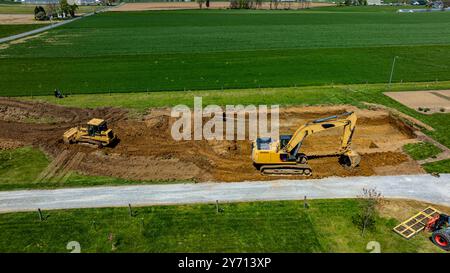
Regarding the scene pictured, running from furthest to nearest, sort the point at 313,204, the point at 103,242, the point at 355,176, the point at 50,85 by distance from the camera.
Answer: the point at 50,85
the point at 355,176
the point at 313,204
the point at 103,242

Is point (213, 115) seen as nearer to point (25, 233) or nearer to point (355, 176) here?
point (355, 176)

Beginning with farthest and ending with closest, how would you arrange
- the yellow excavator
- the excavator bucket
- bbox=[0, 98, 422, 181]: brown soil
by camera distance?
bbox=[0, 98, 422, 181]: brown soil, the excavator bucket, the yellow excavator

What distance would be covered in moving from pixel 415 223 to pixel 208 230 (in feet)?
44.1

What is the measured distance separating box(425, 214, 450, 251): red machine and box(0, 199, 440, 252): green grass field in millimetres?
496

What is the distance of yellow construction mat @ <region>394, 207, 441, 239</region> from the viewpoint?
70.7 feet

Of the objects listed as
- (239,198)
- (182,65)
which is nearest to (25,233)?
(239,198)

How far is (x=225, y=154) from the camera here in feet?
104

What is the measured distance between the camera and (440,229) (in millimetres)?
21266

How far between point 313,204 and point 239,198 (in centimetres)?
536

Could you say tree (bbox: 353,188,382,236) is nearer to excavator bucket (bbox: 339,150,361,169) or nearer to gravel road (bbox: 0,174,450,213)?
gravel road (bbox: 0,174,450,213)

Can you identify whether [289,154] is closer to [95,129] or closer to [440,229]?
[440,229]

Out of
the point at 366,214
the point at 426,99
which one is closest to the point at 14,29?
the point at 426,99

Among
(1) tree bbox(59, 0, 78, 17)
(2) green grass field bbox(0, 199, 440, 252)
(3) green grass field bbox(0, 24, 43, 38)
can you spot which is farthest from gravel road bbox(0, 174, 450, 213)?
(1) tree bbox(59, 0, 78, 17)

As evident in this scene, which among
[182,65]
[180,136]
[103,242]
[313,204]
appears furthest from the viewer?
[182,65]
